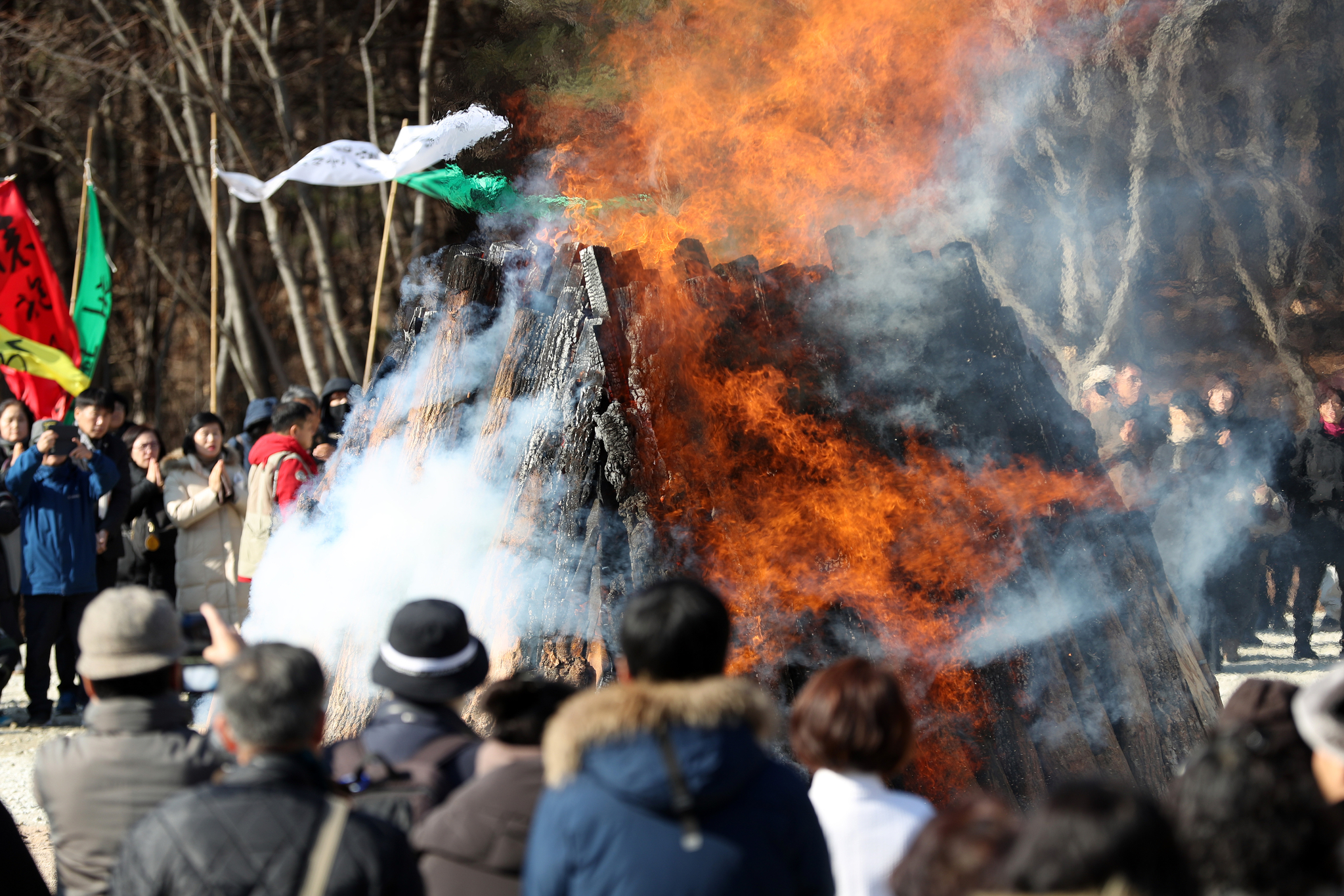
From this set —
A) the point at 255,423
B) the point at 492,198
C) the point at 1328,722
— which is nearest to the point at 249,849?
the point at 1328,722

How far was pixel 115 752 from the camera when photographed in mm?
2611

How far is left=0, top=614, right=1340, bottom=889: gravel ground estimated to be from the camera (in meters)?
5.68

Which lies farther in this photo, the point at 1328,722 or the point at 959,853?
the point at 1328,722

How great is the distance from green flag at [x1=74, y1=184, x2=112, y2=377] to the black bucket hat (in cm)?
712

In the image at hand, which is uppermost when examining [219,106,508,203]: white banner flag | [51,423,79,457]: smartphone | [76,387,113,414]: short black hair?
[219,106,508,203]: white banner flag

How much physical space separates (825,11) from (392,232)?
8042 mm

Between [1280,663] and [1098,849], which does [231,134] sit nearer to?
[1280,663]

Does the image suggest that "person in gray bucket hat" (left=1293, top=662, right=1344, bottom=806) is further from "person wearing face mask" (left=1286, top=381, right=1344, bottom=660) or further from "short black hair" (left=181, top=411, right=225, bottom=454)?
"short black hair" (left=181, top=411, right=225, bottom=454)

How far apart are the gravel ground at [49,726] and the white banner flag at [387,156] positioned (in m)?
4.07

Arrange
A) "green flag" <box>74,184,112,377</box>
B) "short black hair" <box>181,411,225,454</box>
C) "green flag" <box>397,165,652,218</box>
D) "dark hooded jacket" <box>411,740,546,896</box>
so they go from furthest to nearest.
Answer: "green flag" <box>74,184,112,377</box>, "short black hair" <box>181,411,225,454</box>, "green flag" <box>397,165,652,218</box>, "dark hooded jacket" <box>411,740,546,896</box>

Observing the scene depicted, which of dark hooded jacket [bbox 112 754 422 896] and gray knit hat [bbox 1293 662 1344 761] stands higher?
gray knit hat [bbox 1293 662 1344 761]

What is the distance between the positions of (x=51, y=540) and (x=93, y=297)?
2658 millimetres

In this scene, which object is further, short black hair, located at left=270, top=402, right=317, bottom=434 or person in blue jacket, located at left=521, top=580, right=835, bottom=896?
short black hair, located at left=270, top=402, right=317, bottom=434

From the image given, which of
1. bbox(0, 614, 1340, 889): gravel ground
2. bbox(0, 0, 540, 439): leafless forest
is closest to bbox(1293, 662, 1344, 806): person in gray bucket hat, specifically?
bbox(0, 614, 1340, 889): gravel ground
